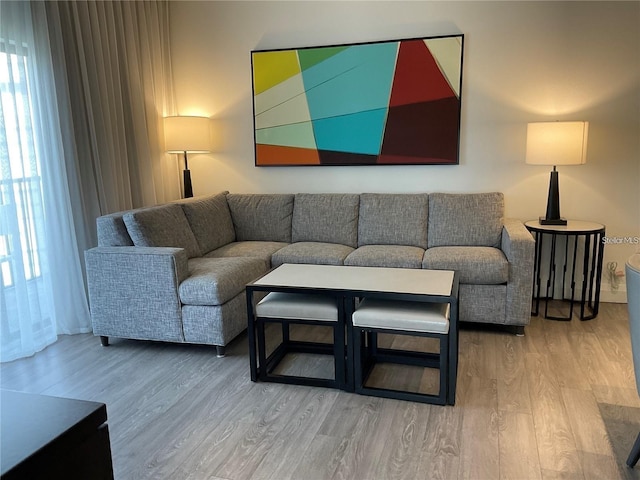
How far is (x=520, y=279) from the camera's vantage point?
3080 mm

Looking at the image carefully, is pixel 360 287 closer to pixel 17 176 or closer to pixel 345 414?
pixel 345 414

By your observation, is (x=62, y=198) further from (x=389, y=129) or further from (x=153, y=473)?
(x=389, y=129)

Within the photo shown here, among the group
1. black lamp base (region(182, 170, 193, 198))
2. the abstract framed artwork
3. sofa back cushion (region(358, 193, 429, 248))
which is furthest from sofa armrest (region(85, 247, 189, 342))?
the abstract framed artwork

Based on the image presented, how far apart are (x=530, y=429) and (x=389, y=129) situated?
2.52 m

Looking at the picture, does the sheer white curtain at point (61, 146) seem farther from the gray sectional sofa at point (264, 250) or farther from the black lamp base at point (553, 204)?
the black lamp base at point (553, 204)

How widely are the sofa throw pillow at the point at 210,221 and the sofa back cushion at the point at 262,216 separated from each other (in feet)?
0.24

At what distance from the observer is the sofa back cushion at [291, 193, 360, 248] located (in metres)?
3.88

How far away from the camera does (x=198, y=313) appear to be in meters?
2.89

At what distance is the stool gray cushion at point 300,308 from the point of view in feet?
7.95

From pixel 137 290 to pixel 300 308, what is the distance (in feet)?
3.63

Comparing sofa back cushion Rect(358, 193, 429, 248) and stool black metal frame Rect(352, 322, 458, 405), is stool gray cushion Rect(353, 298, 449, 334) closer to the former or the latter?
stool black metal frame Rect(352, 322, 458, 405)

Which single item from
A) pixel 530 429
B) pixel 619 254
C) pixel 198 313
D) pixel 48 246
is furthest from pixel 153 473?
pixel 619 254

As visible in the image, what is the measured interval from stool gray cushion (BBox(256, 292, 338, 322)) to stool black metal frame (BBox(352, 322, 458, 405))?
5.9 inches

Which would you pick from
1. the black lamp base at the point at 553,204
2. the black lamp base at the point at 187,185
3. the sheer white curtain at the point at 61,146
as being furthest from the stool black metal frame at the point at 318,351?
the black lamp base at the point at 187,185
